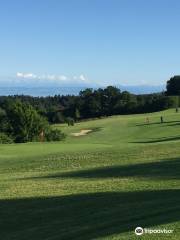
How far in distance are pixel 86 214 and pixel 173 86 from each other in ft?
357

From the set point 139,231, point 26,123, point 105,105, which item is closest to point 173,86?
point 105,105

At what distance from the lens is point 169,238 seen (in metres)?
7.46

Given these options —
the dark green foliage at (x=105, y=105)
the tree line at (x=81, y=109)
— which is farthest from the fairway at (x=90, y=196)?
the dark green foliage at (x=105, y=105)

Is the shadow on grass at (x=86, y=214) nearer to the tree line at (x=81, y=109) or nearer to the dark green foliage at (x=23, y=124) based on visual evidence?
the tree line at (x=81, y=109)

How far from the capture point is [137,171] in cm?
1673

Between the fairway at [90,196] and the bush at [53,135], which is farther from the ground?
the fairway at [90,196]

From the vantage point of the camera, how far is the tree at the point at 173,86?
381 feet

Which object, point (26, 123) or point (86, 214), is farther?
point (26, 123)

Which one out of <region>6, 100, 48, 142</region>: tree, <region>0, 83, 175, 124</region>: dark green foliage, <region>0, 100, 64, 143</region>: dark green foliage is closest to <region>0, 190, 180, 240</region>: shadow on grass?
<region>0, 100, 64, 143</region>: dark green foliage

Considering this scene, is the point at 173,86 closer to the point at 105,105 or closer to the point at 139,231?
the point at 105,105

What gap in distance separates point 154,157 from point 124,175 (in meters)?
5.43

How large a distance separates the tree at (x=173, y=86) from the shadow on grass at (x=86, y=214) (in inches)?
4095

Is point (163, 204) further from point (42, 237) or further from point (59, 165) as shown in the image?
point (59, 165)

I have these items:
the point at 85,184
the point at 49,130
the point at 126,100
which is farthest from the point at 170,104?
the point at 85,184
